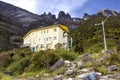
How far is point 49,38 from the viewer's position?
58.8m

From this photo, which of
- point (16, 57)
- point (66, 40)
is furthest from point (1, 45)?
point (16, 57)

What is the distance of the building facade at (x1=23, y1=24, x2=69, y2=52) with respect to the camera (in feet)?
187

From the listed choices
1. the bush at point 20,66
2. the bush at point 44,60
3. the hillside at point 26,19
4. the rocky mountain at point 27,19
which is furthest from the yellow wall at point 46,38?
the rocky mountain at point 27,19

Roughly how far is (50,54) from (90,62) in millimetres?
6204

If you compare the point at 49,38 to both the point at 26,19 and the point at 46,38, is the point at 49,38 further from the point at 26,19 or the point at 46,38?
the point at 26,19

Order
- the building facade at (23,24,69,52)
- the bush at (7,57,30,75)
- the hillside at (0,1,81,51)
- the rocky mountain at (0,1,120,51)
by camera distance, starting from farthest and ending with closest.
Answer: the hillside at (0,1,81,51) → the rocky mountain at (0,1,120,51) → the building facade at (23,24,69,52) → the bush at (7,57,30,75)

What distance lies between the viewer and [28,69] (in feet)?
85.8

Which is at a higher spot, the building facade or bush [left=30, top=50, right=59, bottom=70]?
the building facade

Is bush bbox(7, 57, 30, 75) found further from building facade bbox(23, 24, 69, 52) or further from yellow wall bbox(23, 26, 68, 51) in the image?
yellow wall bbox(23, 26, 68, 51)

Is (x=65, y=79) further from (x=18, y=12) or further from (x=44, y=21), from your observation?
(x=18, y=12)

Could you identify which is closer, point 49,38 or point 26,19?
point 49,38

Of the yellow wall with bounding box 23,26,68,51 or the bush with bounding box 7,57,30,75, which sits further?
the yellow wall with bounding box 23,26,68,51

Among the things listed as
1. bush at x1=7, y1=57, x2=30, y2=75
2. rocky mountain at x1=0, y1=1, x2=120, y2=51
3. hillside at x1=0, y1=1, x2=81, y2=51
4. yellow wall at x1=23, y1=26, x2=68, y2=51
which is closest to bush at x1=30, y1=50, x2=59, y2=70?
bush at x1=7, y1=57, x2=30, y2=75

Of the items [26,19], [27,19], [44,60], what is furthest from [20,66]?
[26,19]
